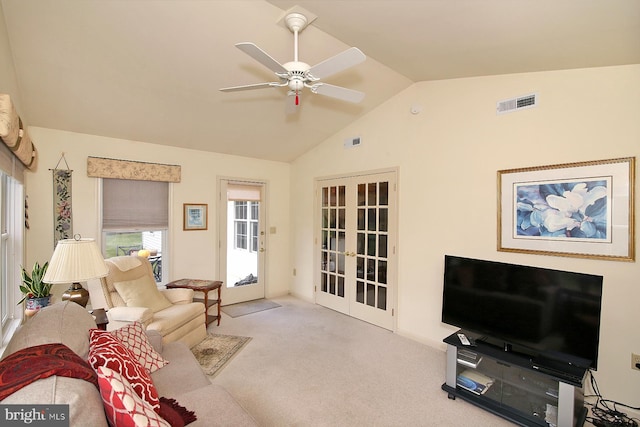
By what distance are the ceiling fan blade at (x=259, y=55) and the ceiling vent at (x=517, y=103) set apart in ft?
7.25

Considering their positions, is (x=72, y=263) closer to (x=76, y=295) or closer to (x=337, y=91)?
(x=76, y=295)

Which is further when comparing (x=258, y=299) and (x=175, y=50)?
(x=258, y=299)

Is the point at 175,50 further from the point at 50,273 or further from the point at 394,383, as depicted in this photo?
the point at 394,383

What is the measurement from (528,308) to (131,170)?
14.9ft

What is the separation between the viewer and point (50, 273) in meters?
1.96

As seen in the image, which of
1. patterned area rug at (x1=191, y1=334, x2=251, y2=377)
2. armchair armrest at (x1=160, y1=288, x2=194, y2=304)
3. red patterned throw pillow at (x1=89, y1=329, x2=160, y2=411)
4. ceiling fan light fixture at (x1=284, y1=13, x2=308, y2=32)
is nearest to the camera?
red patterned throw pillow at (x1=89, y1=329, x2=160, y2=411)

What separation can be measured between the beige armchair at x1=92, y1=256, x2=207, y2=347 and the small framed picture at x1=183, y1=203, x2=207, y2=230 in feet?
3.27

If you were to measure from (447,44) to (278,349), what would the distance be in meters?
3.40

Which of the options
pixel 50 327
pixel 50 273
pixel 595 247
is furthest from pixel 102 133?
pixel 595 247

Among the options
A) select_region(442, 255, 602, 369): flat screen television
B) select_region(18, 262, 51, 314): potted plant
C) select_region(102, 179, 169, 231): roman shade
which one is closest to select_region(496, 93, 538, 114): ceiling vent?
select_region(442, 255, 602, 369): flat screen television

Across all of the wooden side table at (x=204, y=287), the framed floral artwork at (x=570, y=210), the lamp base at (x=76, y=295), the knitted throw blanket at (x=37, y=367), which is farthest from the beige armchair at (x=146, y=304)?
the framed floral artwork at (x=570, y=210)

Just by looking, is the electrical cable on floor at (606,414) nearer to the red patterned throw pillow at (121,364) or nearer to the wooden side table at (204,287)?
the red patterned throw pillow at (121,364)

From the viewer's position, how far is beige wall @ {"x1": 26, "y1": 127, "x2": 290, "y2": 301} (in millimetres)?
3379

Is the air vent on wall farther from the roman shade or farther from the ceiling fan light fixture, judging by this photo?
the roman shade
